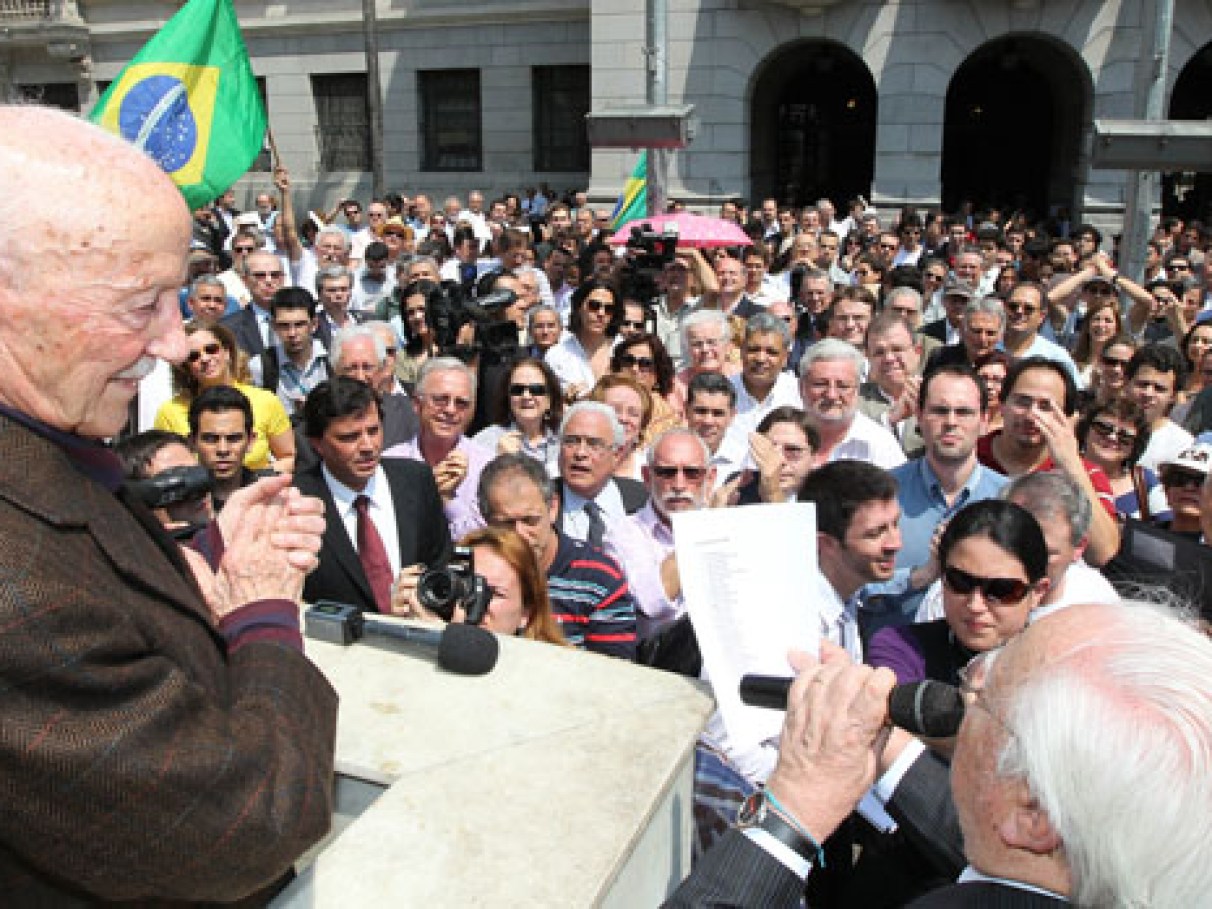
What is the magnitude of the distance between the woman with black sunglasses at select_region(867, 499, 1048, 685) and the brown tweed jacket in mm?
2003

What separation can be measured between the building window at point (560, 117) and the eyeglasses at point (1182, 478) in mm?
18022

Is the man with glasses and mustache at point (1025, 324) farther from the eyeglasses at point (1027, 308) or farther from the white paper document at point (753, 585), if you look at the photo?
the white paper document at point (753, 585)

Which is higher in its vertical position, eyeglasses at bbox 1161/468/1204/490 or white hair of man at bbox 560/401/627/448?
white hair of man at bbox 560/401/627/448

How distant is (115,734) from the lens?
3.34 feet

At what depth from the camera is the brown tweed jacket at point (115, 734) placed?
3.23 ft

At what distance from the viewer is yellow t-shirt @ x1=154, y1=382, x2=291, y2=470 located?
476cm

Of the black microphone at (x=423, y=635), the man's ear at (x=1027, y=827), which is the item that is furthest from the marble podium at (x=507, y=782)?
the man's ear at (x=1027, y=827)

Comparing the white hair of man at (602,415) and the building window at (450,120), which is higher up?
the building window at (450,120)

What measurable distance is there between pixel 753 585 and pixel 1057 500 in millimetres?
1770

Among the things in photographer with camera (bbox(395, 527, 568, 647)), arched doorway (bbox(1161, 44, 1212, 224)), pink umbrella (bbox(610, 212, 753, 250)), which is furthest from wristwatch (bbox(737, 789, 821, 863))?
arched doorway (bbox(1161, 44, 1212, 224))

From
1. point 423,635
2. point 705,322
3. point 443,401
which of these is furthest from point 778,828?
point 705,322

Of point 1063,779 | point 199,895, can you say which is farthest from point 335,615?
point 1063,779

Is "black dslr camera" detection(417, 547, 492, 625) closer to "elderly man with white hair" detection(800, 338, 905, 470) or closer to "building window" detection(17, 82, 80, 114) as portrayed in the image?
"elderly man with white hair" detection(800, 338, 905, 470)

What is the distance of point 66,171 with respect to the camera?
42.8 inches
